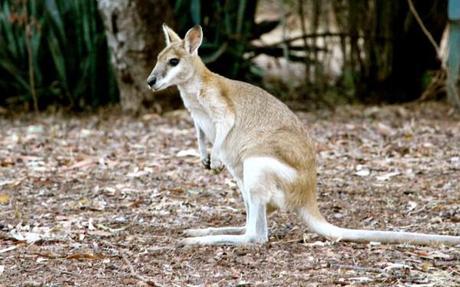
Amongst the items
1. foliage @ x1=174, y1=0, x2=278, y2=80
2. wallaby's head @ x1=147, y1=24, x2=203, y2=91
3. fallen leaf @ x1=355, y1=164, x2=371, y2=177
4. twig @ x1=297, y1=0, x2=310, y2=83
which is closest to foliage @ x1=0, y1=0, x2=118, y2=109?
foliage @ x1=174, y1=0, x2=278, y2=80

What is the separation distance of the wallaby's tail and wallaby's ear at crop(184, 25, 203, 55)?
3.49 feet

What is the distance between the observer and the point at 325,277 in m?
4.48

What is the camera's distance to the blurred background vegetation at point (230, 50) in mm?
9945

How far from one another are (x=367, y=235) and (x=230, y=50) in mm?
5622

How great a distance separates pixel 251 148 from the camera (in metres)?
5.13

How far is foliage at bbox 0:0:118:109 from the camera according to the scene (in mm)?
9945

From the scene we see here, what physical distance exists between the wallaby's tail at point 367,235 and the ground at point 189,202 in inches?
2.0

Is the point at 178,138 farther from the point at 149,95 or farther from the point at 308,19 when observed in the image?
the point at 308,19

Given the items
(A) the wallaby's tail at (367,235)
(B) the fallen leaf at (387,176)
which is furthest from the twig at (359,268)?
(B) the fallen leaf at (387,176)

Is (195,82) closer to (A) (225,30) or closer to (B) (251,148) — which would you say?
(B) (251,148)

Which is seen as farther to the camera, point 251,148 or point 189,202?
point 189,202

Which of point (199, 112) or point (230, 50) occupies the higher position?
point (199, 112)

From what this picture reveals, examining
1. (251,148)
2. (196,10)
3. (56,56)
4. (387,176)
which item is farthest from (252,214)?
(56,56)

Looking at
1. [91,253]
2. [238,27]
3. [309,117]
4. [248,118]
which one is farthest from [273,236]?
[238,27]
